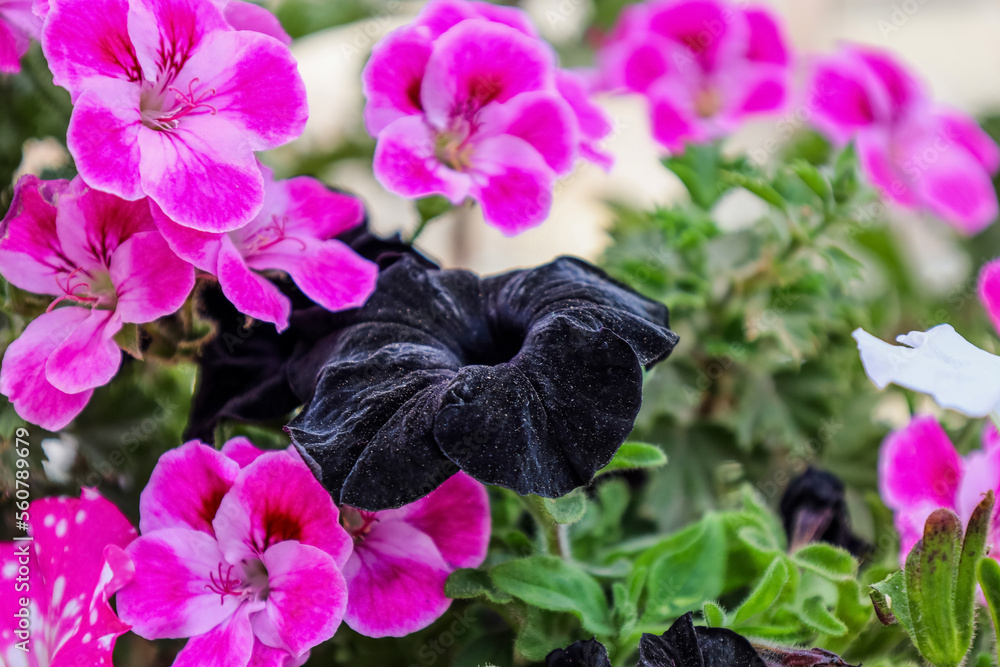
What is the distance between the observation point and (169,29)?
361mm

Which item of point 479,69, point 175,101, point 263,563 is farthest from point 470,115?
point 263,563

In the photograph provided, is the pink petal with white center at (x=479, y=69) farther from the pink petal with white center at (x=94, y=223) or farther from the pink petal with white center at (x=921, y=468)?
the pink petal with white center at (x=921, y=468)

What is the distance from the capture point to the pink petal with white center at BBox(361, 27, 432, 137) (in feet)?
1.35

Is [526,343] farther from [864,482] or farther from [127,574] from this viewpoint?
[864,482]

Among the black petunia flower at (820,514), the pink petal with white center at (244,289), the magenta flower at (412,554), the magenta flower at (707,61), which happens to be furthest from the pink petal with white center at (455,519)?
the magenta flower at (707,61)

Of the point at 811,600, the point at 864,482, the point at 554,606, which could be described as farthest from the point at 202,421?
the point at 864,482

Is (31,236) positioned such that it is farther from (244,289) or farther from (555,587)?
(555,587)

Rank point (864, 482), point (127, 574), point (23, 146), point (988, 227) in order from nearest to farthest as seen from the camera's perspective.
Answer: point (127, 574), point (23, 146), point (864, 482), point (988, 227)

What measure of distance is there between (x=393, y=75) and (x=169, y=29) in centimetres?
11

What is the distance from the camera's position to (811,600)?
17.4 inches

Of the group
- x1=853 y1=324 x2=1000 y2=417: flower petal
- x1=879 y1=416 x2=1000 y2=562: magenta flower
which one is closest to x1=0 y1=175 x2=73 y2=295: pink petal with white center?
x1=853 y1=324 x2=1000 y2=417: flower petal

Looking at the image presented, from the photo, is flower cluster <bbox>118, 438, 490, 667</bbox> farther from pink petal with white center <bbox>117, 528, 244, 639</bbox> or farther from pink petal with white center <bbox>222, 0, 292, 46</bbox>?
pink petal with white center <bbox>222, 0, 292, 46</bbox>

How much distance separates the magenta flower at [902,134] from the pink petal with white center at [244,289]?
519 mm

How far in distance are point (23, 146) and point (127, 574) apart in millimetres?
342
